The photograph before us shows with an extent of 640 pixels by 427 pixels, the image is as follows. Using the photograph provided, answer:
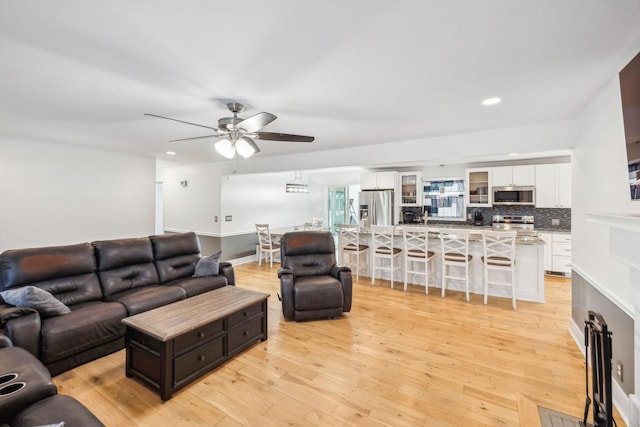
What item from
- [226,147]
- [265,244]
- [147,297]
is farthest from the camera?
[265,244]

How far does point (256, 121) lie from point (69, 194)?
4.35 metres

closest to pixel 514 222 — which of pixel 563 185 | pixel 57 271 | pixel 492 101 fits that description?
pixel 563 185

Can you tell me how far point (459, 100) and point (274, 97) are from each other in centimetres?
175

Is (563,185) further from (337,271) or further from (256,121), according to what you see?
(256,121)

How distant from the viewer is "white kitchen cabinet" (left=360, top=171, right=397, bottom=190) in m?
6.82

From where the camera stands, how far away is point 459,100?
2.63 meters

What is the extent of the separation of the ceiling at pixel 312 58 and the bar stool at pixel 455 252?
174cm

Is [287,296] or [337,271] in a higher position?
[337,271]

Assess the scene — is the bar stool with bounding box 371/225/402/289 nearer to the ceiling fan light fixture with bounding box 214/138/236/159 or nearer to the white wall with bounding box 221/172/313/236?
the ceiling fan light fixture with bounding box 214/138/236/159

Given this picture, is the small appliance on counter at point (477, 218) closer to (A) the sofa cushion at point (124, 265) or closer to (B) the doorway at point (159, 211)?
(A) the sofa cushion at point (124, 265)

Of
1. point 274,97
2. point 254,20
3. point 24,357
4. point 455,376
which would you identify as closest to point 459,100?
point 274,97

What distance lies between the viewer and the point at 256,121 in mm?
2418

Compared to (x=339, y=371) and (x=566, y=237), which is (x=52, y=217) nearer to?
(x=339, y=371)

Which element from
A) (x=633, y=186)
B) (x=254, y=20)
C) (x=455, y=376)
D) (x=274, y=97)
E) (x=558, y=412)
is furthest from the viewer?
(x=274, y=97)
